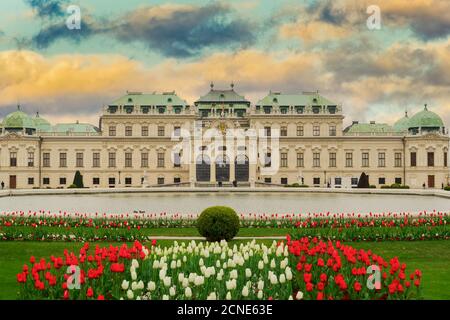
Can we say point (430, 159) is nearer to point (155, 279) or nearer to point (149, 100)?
point (149, 100)

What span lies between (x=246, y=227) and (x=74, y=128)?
190 ft

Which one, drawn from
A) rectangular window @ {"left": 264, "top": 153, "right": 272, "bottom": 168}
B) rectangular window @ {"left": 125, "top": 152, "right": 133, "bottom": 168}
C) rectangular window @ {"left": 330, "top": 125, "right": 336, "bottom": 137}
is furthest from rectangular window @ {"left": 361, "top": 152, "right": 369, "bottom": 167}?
rectangular window @ {"left": 125, "top": 152, "right": 133, "bottom": 168}

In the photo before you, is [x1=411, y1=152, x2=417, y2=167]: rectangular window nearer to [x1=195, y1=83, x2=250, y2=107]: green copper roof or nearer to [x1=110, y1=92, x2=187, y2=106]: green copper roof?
[x1=195, y1=83, x2=250, y2=107]: green copper roof

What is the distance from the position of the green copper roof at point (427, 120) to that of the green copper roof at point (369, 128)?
10.8ft

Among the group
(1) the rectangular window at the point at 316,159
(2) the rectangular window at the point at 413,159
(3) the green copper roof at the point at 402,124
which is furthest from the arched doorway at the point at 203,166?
(3) the green copper roof at the point at 402,124

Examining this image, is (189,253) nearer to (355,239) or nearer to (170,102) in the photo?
(355,239)

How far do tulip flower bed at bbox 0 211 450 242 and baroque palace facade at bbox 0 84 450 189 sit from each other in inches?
1923

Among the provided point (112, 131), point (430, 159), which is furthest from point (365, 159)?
point (112, 131)

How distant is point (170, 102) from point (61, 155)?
14.6 m

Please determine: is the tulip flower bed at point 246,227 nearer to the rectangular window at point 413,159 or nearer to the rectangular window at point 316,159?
the rectangular window at point 316,159

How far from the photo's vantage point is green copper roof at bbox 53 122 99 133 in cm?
7681

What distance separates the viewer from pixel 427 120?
75.4 metres

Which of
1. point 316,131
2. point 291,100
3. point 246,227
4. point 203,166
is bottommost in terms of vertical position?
point 246,227

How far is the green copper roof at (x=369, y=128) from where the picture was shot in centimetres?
7706
